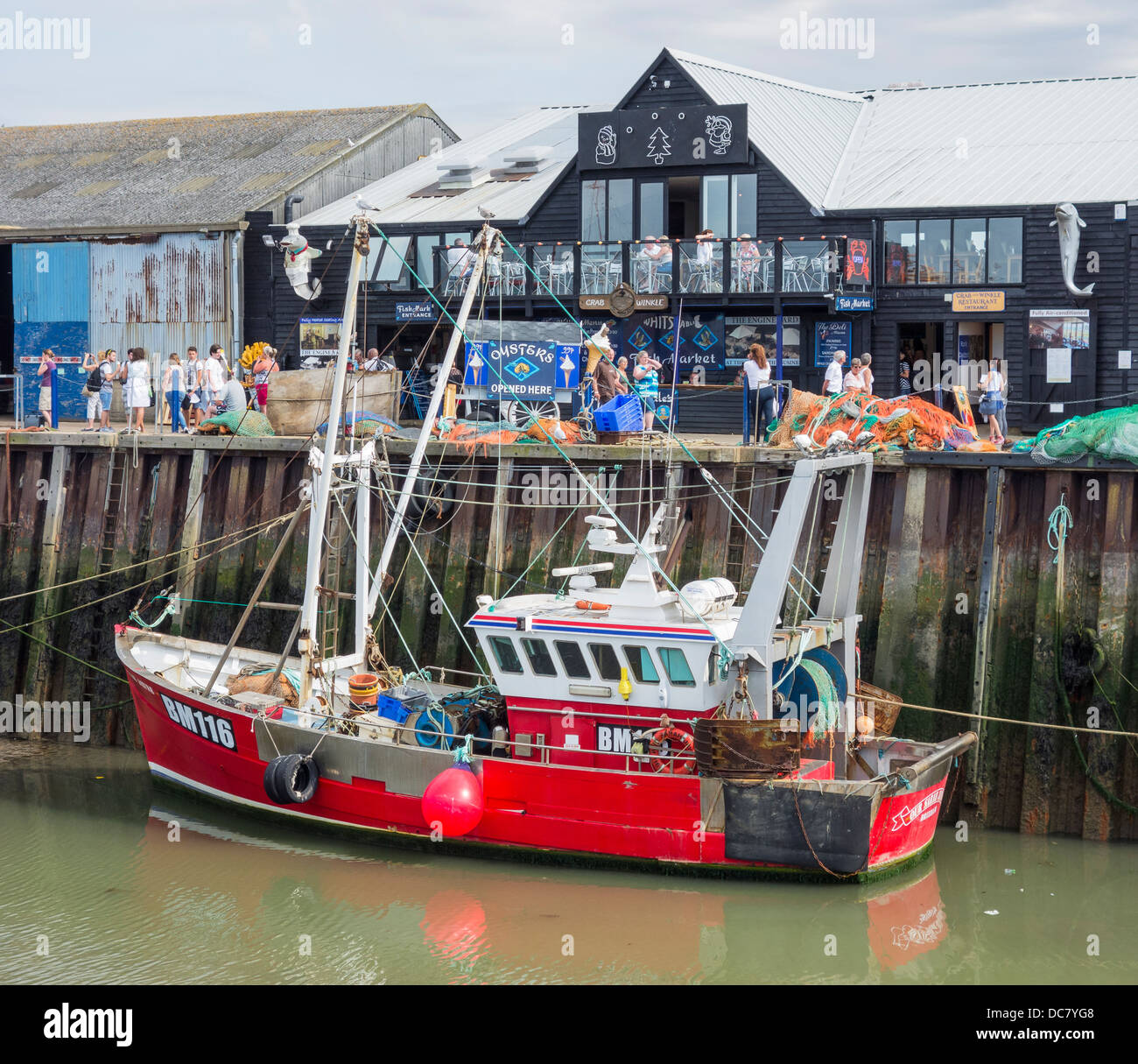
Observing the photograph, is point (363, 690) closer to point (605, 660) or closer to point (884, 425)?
point (605, 660)

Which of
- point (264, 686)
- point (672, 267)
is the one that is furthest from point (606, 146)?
point (264, 686)

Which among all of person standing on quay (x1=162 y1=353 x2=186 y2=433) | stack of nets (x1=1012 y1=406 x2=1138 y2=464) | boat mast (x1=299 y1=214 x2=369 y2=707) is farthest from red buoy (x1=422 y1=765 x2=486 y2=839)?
person standing on quay (x1=162 y1=353 x2=186 y2=433)

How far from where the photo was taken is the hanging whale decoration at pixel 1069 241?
24.7 meters

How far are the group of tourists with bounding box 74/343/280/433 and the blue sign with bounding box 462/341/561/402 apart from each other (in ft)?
11.0

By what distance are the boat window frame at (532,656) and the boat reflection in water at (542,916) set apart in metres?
2.08

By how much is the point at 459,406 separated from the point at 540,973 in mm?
15539

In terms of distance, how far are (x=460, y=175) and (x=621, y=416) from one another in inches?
589

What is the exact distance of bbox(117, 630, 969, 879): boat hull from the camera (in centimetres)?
1420

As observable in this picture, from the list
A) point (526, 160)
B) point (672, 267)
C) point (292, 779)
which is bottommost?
point (292, 779)

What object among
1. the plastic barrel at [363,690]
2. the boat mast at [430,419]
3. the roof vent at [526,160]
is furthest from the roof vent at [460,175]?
the plastic barrel at [363,690]

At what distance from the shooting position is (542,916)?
13.9 meters

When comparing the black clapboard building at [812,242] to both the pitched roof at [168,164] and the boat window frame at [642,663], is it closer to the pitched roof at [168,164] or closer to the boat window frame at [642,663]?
the pitched roof at [168,164]
